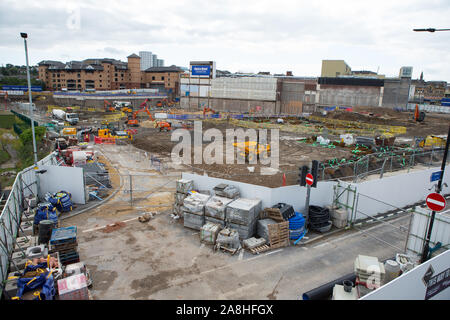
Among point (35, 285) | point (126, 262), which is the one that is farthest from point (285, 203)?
point (35, 285)

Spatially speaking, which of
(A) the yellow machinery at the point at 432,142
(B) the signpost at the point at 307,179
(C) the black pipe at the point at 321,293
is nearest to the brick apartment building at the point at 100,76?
(A) the yellow machinery at the point at 432,142

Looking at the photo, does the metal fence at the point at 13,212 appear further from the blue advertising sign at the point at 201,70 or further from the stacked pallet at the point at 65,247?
the blue advertising sign at the point at 201,70

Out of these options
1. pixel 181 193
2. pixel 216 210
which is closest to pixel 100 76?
pixel 181 193

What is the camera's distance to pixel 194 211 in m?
13.3

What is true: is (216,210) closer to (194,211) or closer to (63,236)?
(194,211)

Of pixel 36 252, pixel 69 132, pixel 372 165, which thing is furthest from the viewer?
pixel 69 132

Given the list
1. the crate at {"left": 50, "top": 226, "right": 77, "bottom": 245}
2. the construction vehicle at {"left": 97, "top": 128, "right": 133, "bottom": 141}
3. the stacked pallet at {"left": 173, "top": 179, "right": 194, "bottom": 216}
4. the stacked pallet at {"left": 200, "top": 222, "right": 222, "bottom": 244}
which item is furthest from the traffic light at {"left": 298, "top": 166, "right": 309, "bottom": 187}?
the construction vehicle at {"left": 97, "top": 128, "right": 133, "bottom": 141}

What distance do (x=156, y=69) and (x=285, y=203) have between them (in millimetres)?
111062

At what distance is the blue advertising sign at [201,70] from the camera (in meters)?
78.1

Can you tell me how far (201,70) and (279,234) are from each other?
237 feet

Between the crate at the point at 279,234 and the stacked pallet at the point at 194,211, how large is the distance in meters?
3.09

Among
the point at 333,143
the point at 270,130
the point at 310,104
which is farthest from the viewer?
the point at 310,104
